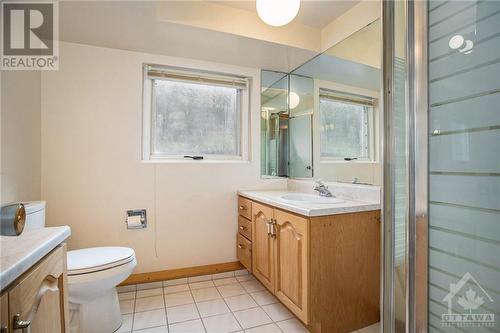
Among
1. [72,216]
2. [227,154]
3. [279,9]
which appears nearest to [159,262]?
[72,216]

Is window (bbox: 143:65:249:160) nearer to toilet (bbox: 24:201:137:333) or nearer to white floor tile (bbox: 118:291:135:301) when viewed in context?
toilet (bbox: 24:201:137:333)

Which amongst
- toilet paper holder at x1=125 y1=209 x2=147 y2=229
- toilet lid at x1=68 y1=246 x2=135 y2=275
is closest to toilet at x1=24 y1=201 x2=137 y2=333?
toilet lid at x1=68 y1=246 x2=135 y2=275

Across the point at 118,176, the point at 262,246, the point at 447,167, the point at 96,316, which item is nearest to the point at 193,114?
the point at 118,176

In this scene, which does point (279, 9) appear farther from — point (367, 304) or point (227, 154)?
point (367, 304)

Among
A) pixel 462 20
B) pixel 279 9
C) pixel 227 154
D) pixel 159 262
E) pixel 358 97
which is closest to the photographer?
pixel 462 20

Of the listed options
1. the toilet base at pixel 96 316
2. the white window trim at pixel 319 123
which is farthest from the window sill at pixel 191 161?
the toilet base at pixel 96 316

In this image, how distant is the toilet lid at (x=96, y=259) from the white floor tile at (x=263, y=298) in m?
0.99

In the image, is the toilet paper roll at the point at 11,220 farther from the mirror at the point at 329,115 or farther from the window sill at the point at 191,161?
the mirror at the point at 329,115

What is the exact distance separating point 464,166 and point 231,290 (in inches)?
73.4

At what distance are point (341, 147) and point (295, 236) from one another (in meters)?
0.92

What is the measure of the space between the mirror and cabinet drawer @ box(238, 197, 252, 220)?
1.47 ft

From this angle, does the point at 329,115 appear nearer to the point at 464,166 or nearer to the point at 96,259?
the point at 464,166

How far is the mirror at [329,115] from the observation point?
176 centimetres

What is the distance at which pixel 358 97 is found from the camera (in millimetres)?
1899
